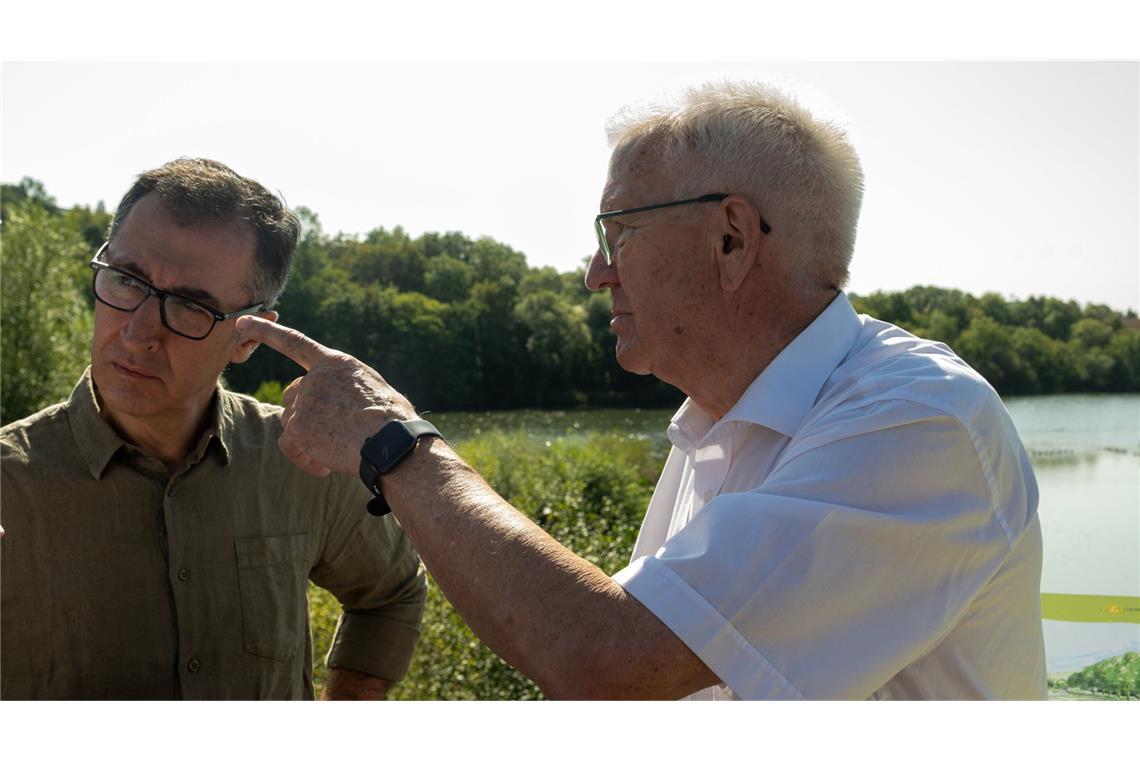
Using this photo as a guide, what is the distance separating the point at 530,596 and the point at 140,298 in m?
1.45

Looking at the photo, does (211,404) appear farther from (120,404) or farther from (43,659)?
(43,659)

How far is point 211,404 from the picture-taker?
262cm

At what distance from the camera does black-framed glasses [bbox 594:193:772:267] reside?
2057mm

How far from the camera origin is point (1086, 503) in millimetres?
4840

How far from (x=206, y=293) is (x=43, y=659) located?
0.98m

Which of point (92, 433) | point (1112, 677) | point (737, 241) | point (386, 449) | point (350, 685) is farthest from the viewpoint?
point (1112, 677)

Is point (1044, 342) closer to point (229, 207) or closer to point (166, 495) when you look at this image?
point (229, 207)

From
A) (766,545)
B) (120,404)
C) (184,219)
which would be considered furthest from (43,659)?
(766,545)

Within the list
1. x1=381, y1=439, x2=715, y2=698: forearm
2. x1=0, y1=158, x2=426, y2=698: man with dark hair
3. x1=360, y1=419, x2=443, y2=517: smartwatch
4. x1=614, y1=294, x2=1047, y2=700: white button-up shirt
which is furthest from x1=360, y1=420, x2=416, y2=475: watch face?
x1=0, y1=158, x2=426, y2=698: man with dark hair

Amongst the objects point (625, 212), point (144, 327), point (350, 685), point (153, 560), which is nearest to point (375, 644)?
point (350, 685)

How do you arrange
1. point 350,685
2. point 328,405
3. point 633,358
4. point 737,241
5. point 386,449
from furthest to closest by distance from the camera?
point 350,685 → point 633,358 → point 737,241 → point 328,405 → point 386,449

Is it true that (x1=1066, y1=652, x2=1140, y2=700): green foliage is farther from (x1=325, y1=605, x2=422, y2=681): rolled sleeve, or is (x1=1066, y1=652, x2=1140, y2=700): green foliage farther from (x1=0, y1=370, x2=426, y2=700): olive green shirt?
(x1=0, y1=370, x2=426, y2=700): olive green shirt

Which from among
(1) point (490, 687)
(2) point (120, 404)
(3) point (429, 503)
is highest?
(2) point (120, 404)

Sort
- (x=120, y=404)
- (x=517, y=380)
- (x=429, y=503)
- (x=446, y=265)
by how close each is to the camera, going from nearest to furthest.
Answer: (x=429, y=503)
(x=120, y=404)
(x=446, y=265)
(x=517, y=380)
